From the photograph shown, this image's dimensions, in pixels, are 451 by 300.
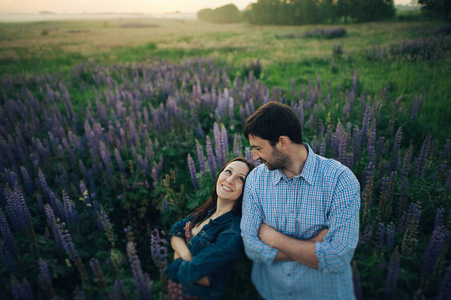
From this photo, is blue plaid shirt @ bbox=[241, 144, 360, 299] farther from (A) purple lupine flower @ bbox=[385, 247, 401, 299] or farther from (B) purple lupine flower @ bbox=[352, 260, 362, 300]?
(A) purple lupine flower @ bbox=[385, 247, 401, 299]

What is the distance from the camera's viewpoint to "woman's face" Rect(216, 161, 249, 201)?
121 inches

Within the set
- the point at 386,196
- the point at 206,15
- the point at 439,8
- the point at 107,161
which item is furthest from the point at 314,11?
the point at 386,196

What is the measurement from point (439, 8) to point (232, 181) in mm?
20382

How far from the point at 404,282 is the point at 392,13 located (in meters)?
41.2

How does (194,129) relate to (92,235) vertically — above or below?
above

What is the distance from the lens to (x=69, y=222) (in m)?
3.99

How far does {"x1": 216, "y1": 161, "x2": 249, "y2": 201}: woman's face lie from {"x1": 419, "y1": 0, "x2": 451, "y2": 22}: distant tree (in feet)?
60.5

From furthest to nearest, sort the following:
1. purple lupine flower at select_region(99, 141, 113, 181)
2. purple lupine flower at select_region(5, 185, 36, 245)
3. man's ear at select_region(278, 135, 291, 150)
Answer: purple lupine flower at select_region(99, 141, 113, 181) < purple lupine flower at select_region(5, 185, 36, 245) < man's ear at select_region(278, 135, 291, 150)

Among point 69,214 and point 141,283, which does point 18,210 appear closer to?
point 69,214

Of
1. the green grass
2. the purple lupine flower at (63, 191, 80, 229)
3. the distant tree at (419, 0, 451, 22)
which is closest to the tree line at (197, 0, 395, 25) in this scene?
the distant tree at (419, 0, 451, 22)

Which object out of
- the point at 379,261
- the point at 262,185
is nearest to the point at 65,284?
the point at 262,185

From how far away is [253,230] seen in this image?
272 centimetres

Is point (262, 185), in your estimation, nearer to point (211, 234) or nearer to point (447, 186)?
point (211, 234)

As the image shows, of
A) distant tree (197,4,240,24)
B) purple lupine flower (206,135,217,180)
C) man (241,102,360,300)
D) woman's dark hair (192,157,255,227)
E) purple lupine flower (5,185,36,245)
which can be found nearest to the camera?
man (241,102,360,300)
